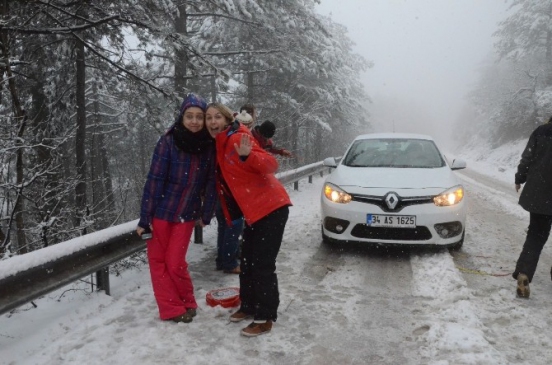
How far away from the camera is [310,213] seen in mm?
8461

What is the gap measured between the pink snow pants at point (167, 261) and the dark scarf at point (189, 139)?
0.66m

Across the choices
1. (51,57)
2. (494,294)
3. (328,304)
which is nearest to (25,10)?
(51,57)

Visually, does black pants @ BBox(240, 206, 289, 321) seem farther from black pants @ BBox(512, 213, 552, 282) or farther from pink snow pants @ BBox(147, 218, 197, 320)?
black pants @ BBox(512, 213, 552, 282)

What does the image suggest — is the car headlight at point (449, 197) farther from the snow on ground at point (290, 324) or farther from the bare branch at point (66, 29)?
the bare branch at point (66, 29)

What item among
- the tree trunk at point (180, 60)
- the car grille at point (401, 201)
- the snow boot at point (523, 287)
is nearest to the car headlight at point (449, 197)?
the car grille at point (401, 201)

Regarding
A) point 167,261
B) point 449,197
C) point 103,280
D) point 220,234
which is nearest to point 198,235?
point 220,234

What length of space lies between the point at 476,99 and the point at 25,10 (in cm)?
4842

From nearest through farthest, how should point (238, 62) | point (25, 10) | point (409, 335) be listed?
point (409, 335), point (25, 10), point (238, 62)

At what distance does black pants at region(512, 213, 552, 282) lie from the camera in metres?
4.14

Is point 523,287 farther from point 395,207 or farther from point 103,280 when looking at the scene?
point 103,280

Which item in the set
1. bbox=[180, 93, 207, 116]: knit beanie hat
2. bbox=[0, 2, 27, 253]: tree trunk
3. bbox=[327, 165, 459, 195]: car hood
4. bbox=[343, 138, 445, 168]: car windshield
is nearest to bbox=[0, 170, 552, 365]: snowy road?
bbox=[327, 165, 459, 195]: car hood

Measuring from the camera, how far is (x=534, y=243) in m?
4.21

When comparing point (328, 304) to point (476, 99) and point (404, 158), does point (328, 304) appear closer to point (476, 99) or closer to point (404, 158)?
point (404, 158)

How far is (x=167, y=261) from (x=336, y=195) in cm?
272
